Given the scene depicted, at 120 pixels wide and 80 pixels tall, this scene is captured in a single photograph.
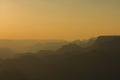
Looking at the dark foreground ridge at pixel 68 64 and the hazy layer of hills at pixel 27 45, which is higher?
the hazy layer of hills at pixel 27 45

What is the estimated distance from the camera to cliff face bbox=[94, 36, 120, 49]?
382cm

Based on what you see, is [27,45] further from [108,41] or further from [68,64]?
[108,41]

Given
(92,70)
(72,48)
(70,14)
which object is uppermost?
(70,14)

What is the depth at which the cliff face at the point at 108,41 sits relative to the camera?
3818mm

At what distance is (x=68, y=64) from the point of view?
12.5ft

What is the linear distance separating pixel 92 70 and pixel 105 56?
191mm

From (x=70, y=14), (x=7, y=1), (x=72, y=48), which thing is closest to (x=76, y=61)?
(x=72, y=48)

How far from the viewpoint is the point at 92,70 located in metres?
3.81

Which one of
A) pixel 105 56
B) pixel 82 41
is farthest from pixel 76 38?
pixel 105 56

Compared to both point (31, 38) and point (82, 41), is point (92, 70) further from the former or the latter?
point (31, 38)

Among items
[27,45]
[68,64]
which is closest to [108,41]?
[68,64]

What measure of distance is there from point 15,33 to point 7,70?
38 centimetres

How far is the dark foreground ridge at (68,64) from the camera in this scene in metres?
3.79

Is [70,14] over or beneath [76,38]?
over
